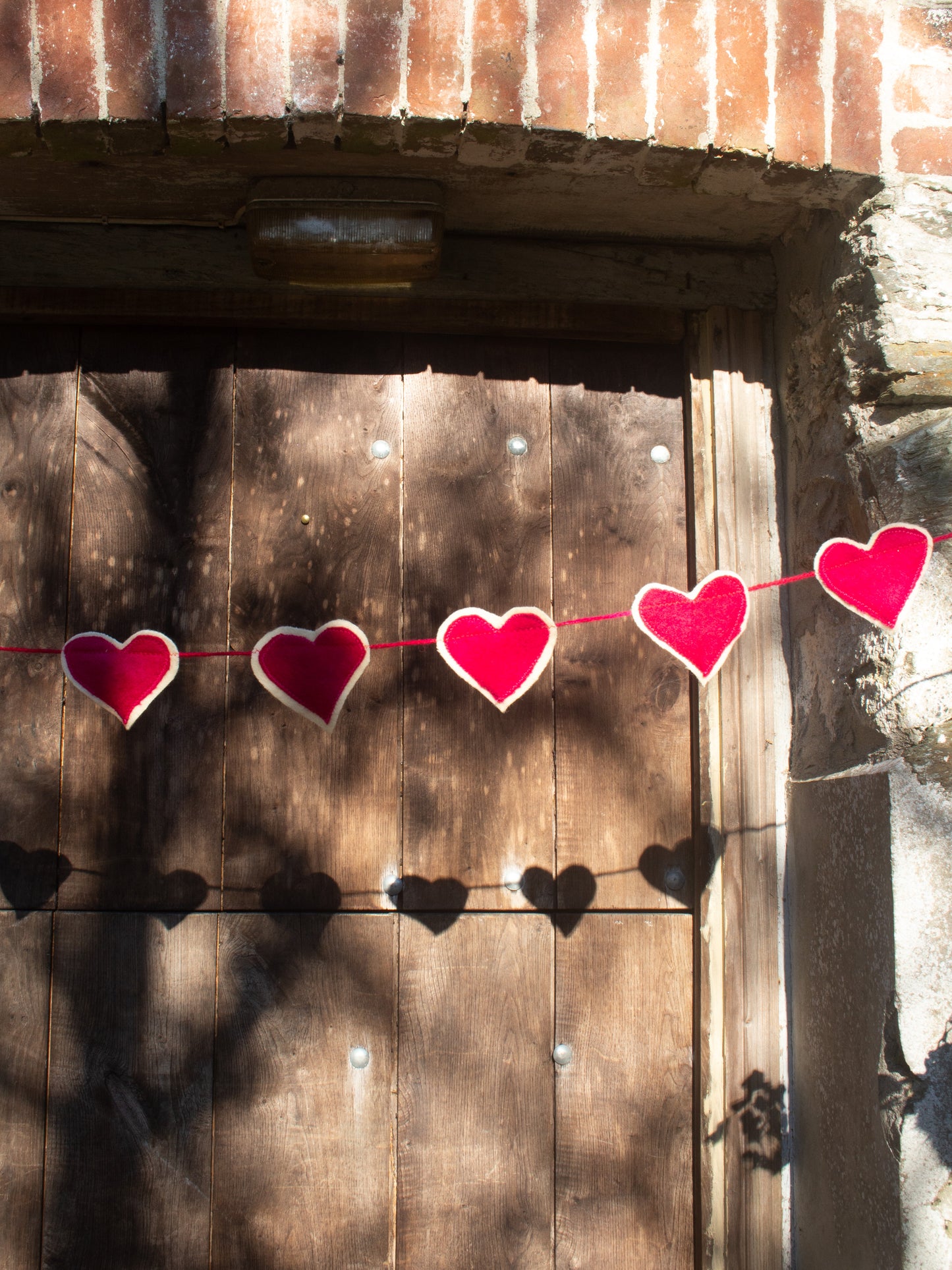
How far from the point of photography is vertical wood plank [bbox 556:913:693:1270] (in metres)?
1.39

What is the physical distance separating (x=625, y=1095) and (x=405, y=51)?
1567mm

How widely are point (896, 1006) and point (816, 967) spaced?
0.20 metres

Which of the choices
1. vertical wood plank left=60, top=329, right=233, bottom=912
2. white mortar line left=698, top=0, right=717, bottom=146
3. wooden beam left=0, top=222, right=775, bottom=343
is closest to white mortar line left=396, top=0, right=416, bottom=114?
wooden beam left=0, top=222, right=775, bottom=343

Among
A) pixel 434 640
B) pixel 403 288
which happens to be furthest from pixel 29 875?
pixel 403 288

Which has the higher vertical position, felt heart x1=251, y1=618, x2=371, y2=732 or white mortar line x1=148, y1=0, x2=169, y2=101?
white mortar line x1=148, y1=0, x2=169, y2=101

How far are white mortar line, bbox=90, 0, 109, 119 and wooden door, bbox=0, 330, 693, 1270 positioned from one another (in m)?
0.40

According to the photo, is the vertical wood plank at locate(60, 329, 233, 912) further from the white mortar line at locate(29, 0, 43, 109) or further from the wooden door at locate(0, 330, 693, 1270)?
the white mortar line at locate(29, 0, 43, 109)

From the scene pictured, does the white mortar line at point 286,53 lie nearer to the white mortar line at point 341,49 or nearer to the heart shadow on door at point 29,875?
the white mortar line at point 341,49

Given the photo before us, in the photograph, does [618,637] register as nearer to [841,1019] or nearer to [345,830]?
[345,830]

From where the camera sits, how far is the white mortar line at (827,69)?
125 centimetres

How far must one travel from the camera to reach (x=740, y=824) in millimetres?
1434

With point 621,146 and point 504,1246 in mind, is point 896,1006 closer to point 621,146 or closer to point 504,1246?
point 504,1246

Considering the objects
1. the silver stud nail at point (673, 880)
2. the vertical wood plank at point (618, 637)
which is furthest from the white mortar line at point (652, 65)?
the silver stud nail at point (673, 880)

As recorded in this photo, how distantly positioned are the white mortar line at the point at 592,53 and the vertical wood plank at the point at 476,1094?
1.17 m
